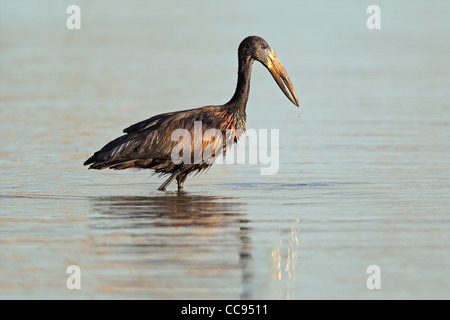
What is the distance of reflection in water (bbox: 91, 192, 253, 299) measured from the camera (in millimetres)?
9383

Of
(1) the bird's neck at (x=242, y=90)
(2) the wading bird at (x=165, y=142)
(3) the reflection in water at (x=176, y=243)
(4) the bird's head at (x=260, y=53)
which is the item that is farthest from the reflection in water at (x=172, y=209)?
(4) the bird's head at (x=260, y=53)

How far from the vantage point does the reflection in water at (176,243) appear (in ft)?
30.8

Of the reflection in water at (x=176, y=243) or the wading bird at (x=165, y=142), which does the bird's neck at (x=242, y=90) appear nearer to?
the wading bird at (x=165, y=142)

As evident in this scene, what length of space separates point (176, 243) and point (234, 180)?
4.42m

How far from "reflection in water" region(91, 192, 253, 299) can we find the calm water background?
0.03 metres

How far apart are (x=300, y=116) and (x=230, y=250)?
10.2 m

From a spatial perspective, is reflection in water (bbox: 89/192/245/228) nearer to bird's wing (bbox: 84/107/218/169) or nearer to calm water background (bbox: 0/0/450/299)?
calm water background (bbox: 0/0/450/299)

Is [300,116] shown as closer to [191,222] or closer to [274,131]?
[274,131]

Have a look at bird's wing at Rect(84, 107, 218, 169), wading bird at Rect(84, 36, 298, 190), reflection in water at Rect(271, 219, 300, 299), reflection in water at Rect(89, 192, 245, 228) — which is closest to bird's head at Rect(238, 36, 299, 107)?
wading bird at Rect(84, 36, 298, 190)

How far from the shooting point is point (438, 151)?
54.9 ft

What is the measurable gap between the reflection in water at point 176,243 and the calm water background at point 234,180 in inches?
1.0

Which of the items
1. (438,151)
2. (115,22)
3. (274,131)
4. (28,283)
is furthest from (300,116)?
(115,22)

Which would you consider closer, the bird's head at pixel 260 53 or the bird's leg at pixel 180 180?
the bird's leg at pixel 180 180
